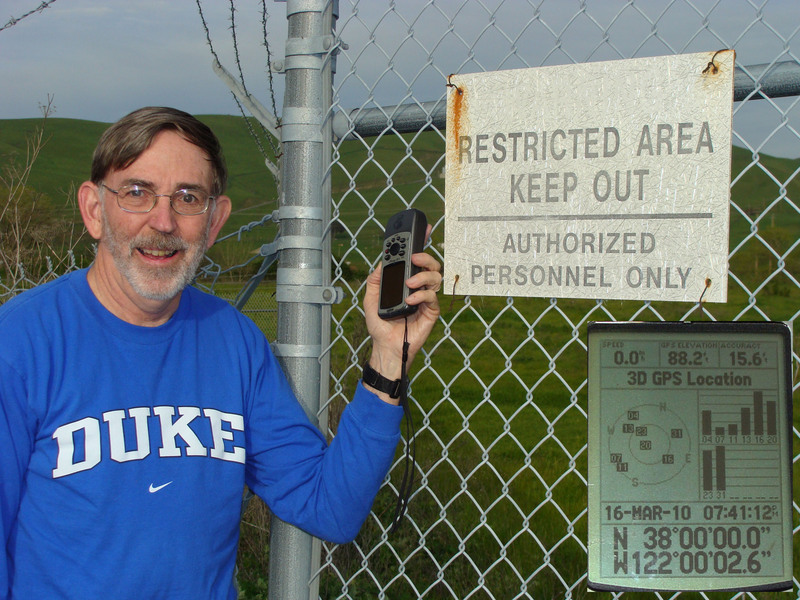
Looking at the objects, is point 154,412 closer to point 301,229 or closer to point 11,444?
point 11,444

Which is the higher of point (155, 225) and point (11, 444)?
point (155, 225)

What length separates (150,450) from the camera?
1710mm

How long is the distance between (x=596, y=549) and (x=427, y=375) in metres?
8.61

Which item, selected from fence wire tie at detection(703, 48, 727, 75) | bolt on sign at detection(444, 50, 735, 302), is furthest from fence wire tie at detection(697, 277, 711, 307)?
fence wire tie at detection(703, 48, 727, 75)

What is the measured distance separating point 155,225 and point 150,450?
584mm

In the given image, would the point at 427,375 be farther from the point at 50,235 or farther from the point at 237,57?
the point at 237,57

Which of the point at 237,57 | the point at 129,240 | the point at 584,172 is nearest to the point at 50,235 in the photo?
the point at 237,57

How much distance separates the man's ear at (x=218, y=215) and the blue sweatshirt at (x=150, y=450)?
0.19 m

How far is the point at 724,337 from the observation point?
1.55 meters

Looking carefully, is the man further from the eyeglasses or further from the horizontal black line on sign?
the horizontal black line on sign

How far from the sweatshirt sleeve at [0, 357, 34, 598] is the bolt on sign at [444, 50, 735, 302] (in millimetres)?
1076

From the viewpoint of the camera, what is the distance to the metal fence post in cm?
199

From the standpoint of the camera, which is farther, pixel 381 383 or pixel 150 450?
pixel 381 383

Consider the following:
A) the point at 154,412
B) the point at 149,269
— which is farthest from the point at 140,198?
the point at 154,412
